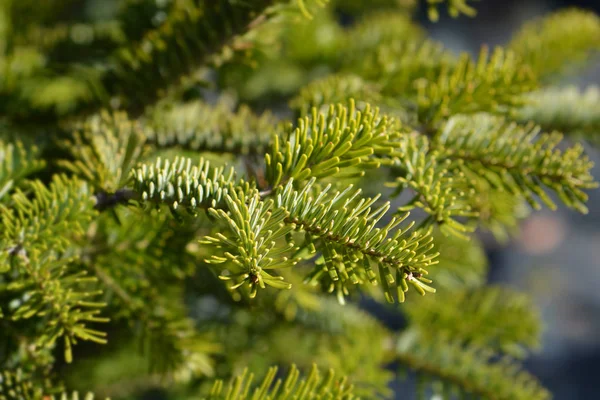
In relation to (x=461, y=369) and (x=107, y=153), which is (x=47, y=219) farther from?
(x=461, y=369)

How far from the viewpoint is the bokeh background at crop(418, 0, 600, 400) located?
0.94 m

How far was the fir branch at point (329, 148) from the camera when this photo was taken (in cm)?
21

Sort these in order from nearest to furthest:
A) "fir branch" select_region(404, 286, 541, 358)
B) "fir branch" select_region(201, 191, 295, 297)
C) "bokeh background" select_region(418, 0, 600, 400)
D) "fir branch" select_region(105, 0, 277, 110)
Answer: "fir branch" select_region(201, 191, 295, 297) < "fir branch" select_region(105, 0, 277, 110) < "fir branch" select_region(404, 286, 541, 358) < "bokeh background" select_region(418, 0, 600, 400)

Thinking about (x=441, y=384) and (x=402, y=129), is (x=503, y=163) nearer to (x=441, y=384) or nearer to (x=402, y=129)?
(x=402, y=129)

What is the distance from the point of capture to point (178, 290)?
32 cm

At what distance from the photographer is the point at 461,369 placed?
0.37 meters

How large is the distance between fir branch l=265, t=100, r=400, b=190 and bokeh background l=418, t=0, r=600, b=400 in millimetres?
798

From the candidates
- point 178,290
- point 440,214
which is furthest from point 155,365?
point 440,214

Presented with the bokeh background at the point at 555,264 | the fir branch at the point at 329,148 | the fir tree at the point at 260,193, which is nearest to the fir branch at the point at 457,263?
the fir tree at the point at 260,193

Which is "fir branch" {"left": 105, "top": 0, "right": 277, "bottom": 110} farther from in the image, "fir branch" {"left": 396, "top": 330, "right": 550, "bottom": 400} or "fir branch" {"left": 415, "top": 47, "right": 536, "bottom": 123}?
"fir branch" {"left": 396, "top": 330, "right": 550, "bottom": 400}

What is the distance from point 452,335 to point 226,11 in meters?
0.29

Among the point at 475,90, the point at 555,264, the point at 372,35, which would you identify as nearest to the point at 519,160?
the point at 475,90

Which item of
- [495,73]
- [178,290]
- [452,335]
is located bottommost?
[452,335]

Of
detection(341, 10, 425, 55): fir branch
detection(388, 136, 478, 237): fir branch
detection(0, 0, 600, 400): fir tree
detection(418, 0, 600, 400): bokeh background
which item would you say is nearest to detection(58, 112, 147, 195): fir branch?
detection(0, 0, 600, 400): fir tree
